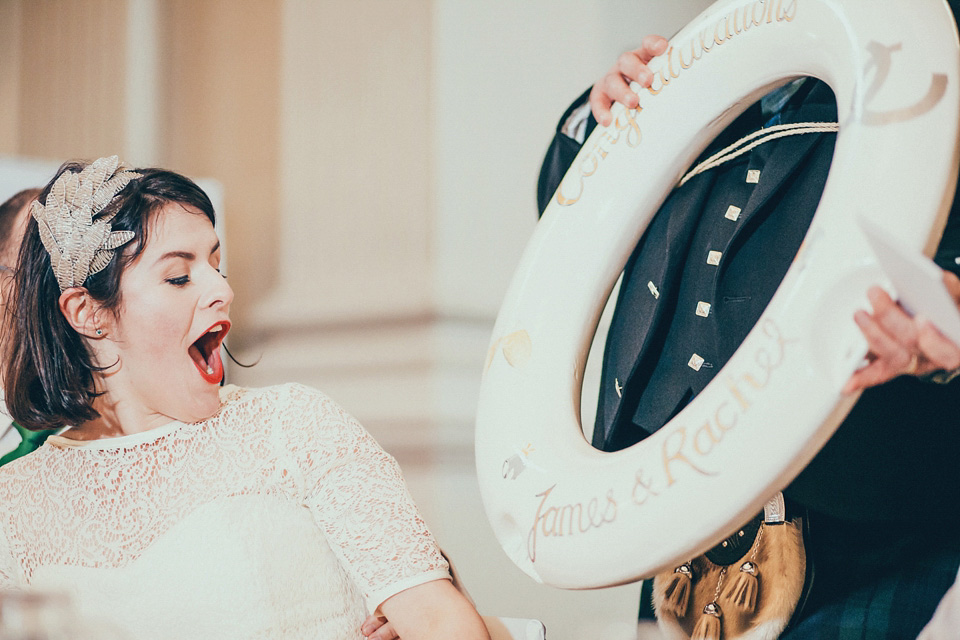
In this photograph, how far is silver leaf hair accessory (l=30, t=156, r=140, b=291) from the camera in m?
0.93

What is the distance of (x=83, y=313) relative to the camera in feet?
3.14

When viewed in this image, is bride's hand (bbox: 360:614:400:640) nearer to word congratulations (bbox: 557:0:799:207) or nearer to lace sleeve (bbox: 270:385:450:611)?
lace sleeve (bbox: 270:385:450:611)

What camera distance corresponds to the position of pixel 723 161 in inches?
33.5

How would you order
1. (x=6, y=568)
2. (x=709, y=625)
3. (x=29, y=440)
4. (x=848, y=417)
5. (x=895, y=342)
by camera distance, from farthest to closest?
(x=29, y=440) → (x=6, y=568) → (x=709, y=625) → (x=848, y=417) → (x=895, y=342)

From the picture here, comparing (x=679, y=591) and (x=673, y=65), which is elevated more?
(x=673, y=65)

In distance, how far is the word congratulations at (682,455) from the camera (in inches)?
22.5

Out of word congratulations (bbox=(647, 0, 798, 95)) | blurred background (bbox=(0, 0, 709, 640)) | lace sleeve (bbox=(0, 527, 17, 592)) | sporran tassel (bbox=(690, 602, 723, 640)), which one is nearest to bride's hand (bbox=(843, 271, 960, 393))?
word congratulations (bbox=(647, 0, 798, 95))

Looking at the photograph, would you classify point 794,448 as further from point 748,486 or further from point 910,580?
point 910,580

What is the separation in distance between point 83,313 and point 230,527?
307 millimetres

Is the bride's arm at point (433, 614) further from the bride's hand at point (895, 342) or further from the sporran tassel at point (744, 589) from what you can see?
the bride's hand at point (895, 342)

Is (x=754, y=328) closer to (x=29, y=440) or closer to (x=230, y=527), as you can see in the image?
(x=230, y=527)

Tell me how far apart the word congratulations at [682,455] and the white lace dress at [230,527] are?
249 mm

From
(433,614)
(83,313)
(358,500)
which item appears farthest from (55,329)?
(433,614)

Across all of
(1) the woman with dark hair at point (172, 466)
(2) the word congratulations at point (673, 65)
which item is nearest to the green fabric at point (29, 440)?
(1) the woman with dark hair at point (172, 466)
